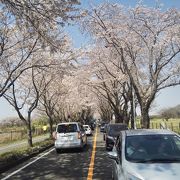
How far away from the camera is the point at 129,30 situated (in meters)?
27.2

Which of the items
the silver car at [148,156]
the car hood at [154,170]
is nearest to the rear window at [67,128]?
the silver car at [148,156]

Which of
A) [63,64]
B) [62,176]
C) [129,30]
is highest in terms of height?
[129,30]

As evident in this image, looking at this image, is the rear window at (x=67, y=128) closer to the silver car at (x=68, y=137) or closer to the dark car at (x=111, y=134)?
the silver car at (x=68, y=137)

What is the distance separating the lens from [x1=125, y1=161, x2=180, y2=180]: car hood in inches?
274

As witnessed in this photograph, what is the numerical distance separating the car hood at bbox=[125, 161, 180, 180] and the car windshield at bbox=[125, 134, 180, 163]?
1.00 feet

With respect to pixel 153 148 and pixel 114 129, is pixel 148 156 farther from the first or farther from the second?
pixel 114 129

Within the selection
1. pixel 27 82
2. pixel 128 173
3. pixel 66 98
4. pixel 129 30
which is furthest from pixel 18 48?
pixel 66 98

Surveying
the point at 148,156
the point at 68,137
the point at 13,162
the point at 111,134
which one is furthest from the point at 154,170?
the point at 68,137

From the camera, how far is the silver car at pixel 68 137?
2428 centimetres

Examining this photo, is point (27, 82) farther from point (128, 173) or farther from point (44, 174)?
point (128, 173)

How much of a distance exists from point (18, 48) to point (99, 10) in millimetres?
6016

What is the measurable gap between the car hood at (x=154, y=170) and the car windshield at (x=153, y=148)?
0.31m

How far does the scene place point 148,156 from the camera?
8.25 meters

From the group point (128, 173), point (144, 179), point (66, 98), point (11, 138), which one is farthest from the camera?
point (66, 98)
